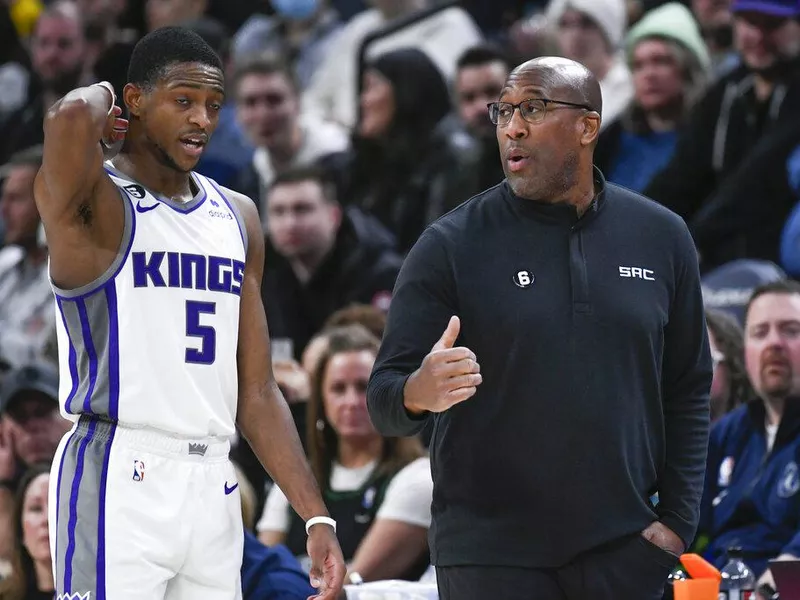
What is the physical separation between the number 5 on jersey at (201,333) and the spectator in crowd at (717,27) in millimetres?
6395

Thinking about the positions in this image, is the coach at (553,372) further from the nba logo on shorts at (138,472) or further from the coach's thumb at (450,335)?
the nba logo on shorts at (138,472)

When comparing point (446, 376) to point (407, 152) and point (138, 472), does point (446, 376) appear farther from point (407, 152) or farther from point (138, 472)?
point (407, 152)

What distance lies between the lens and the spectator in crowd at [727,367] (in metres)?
6.88

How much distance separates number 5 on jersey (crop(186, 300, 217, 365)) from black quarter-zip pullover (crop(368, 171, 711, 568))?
0.42m

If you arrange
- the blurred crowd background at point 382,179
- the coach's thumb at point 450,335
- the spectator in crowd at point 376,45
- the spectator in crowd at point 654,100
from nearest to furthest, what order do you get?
the coach's thumb at point 450,335, the blurred crowd background at point 382,179, the spectator in crowd at point 654,100, the spectator in crowd at point 376,45

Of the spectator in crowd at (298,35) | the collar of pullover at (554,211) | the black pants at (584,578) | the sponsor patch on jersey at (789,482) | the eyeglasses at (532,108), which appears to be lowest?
the black pants at (584,578)

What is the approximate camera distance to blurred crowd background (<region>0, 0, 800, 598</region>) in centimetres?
662

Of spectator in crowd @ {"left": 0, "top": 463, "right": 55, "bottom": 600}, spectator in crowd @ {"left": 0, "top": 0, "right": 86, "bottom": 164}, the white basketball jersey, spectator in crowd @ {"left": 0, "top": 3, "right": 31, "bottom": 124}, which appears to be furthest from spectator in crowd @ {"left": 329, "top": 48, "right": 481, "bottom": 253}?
the white basketball jersey

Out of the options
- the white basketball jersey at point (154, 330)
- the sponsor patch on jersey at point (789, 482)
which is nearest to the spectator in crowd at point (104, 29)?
the sponsor patch on jersey at point (789, 482)

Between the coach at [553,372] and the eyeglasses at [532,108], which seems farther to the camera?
the eyeglasses at [532,108]

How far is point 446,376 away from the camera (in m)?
3.61

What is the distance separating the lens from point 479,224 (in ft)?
13.4

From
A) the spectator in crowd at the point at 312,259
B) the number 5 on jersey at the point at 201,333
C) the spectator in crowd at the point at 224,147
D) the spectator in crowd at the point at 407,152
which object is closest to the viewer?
the number 5 on jersey at the point at 201,333

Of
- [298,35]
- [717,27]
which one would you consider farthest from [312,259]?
[298,35]
